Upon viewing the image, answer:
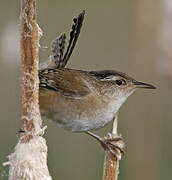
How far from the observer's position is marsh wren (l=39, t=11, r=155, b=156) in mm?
2871

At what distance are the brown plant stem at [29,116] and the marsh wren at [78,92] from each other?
1.01m

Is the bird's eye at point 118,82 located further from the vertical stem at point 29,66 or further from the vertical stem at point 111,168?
the vertical stem at point 29,66

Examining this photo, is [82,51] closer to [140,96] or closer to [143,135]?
[140,96]

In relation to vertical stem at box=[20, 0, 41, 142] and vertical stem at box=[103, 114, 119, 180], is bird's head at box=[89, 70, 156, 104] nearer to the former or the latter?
vertical stem at box=[103, 114, 119, 180]

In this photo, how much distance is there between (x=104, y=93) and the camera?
10.6 feet

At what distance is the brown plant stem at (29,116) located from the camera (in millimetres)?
1721

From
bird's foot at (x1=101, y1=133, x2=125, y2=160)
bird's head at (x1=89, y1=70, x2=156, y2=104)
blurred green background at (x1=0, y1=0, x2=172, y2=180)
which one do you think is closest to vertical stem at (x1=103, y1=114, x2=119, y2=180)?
bird's foot at (x1=101, y1=133, x2=125, y2=160)

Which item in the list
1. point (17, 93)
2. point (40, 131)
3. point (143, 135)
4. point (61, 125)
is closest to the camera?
point (40, 131)

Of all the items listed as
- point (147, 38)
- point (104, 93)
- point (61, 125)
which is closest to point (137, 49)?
point (147, 38)

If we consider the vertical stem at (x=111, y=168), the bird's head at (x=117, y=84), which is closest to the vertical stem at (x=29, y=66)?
the vertical stem at (x=111, y=168)

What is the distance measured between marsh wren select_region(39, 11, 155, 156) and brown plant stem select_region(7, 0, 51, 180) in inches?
39.6

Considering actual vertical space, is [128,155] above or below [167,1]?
below

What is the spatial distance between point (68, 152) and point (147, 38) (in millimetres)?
1208

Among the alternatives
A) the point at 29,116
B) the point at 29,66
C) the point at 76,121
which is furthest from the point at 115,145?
the point at 29,66
